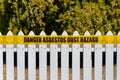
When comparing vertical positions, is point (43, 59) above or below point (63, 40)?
below

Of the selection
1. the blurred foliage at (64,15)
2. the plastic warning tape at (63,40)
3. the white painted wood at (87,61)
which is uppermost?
the blurred foliage at (64,15)

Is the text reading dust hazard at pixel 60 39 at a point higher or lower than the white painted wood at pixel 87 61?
higher

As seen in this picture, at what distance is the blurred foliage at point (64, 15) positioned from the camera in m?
8.95

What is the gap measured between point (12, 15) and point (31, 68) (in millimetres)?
3291

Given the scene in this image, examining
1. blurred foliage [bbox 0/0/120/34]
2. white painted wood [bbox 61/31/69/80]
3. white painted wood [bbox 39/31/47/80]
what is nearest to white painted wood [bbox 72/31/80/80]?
white painted wood [bbox 61/31/69/80]

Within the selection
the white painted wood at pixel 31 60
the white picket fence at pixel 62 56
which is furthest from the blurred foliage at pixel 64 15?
the white painted wood at pixel 31 60

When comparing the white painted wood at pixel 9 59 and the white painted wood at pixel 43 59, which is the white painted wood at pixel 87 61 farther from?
the white painted wood at pixel 9 59

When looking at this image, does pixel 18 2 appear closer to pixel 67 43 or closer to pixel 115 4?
pixel 115 4

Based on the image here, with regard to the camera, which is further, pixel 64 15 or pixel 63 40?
pixel 64 15

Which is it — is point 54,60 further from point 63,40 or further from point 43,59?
point 63,40

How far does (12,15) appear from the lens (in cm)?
980

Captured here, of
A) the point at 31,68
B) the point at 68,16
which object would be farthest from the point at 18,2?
the point at 31,68

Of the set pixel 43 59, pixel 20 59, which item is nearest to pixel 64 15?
pixel 43 59

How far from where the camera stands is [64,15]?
29.3 ft
